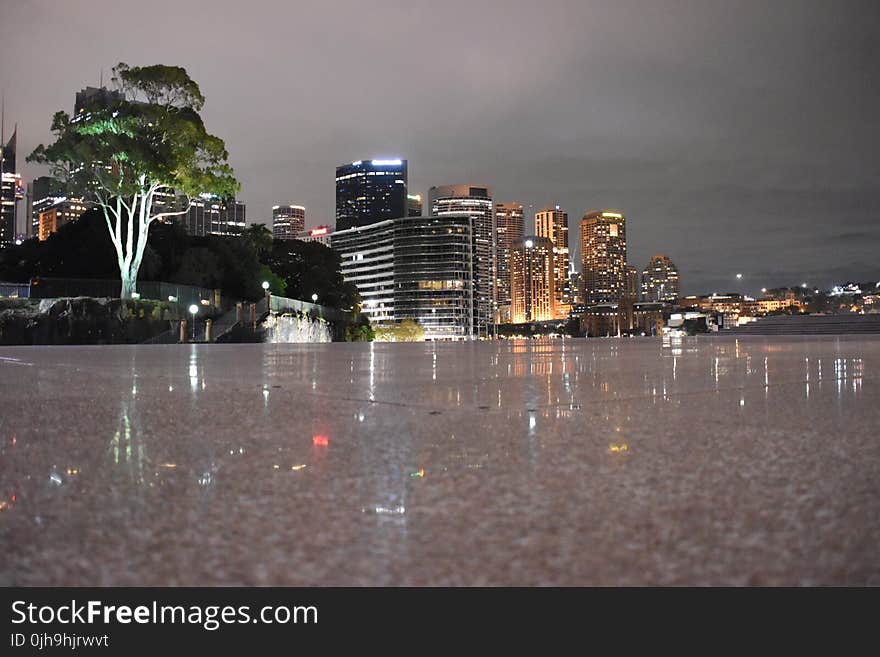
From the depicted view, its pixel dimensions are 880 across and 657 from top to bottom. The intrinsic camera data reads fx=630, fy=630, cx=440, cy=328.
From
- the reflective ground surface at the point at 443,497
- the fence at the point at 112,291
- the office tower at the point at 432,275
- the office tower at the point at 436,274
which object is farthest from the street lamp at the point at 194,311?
the office tower at the point at 436,274

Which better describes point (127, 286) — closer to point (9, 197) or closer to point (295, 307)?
point (295, 307)

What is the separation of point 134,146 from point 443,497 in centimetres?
2378

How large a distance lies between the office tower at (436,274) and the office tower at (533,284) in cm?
6144

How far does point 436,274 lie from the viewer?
12450 cm

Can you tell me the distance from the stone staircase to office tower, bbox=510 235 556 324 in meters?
149

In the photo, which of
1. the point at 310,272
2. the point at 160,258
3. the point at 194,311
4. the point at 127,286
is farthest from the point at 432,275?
the point at 127,286

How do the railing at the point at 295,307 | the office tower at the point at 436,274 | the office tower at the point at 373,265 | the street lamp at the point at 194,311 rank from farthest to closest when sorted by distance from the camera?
the office tower at the point at 373,265, the office tower at the point at 436,274, the railing at the point at 295,307, the street lamp at the point at 194,311

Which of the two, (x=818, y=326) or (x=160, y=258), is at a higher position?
(x=160, y=258)

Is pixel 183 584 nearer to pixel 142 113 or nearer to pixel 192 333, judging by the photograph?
pixel 142 113

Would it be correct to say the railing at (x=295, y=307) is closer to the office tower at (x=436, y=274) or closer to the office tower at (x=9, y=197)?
the office tower at (x=436, y=274)

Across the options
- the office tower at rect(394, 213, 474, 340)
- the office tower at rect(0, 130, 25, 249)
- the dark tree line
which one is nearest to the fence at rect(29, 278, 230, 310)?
the dark tree line

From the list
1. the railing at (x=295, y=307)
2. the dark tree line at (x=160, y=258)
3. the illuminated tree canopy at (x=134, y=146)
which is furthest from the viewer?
the dark tree line at (x=160, y=258)

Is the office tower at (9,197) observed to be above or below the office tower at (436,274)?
above

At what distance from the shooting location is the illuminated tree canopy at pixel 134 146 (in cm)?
2170
